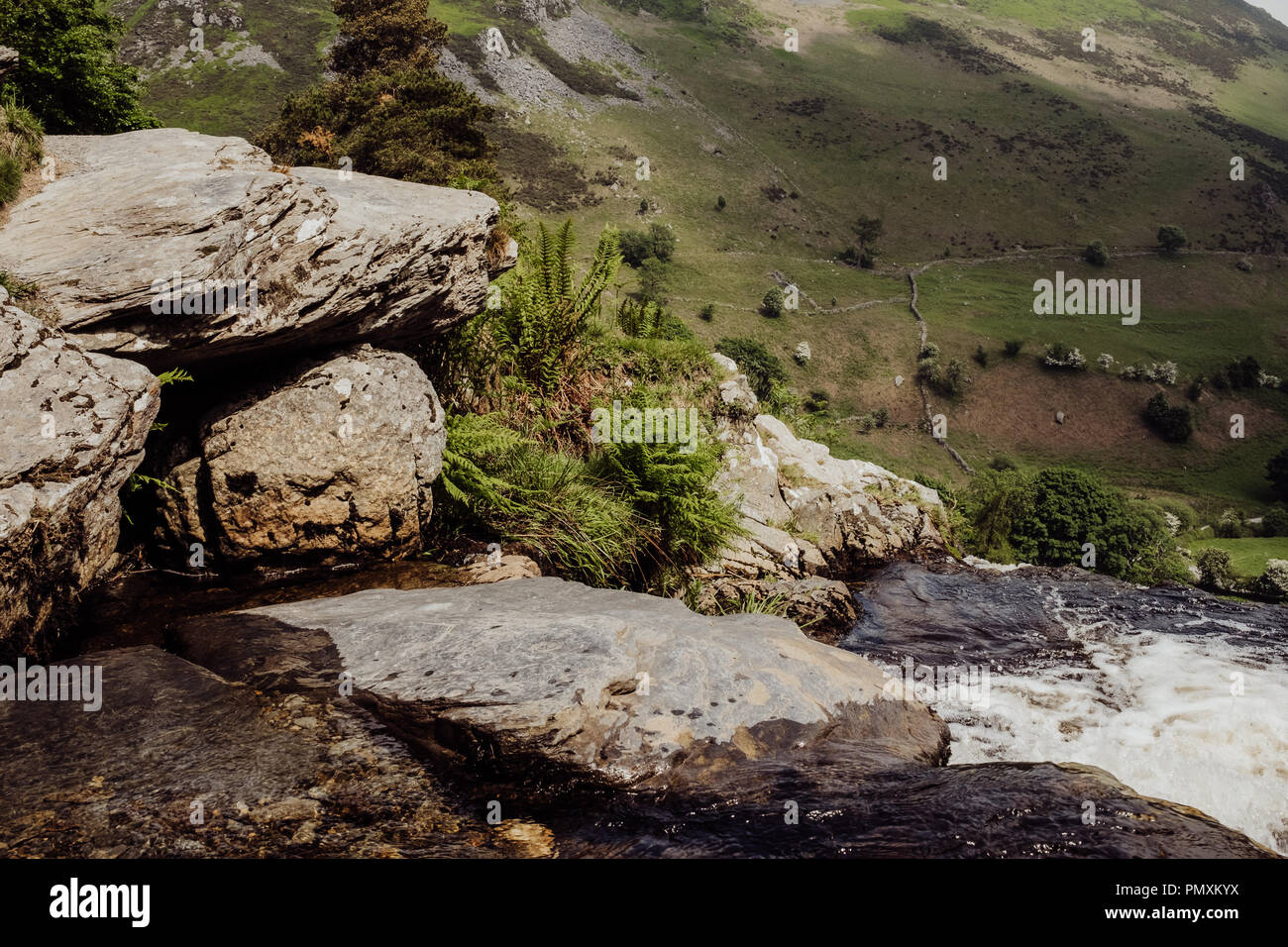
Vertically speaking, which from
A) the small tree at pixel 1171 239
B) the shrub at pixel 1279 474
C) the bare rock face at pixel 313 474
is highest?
the small tree at pixel 1171 239

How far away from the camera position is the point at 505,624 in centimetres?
525

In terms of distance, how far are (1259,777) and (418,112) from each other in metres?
18.9

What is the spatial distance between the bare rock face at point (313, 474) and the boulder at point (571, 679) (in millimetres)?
1204

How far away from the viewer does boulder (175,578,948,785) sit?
13.9 feet

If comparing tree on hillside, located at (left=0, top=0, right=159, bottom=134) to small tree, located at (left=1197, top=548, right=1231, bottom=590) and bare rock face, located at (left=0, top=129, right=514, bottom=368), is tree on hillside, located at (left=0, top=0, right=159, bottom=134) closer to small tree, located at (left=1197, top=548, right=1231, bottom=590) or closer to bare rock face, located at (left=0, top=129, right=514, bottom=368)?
bare rock face, located at (left=0, top=129, right=514, bottom=368)

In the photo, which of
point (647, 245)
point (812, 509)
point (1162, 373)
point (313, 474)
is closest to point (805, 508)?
point (812, 509)

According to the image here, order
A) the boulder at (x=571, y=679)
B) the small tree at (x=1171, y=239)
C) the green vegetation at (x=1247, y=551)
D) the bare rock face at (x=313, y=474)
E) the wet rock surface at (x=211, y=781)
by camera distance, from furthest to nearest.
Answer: the small tree at (x=1171, y=239) < the green vegetation at (x=1247, y=551) < the bare rock face at (x=313, y=474) < the boulder at (x=571, y=679) < the wet rock surface at (x=211, y=781)

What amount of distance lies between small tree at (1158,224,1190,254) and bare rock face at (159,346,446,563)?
10821 cm

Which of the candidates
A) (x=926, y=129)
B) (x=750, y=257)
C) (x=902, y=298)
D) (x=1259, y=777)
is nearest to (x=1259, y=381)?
(x=902, y=298)

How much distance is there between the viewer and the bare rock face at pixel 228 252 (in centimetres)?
597

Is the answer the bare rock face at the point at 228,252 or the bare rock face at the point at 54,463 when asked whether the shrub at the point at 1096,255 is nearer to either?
the bare rock face at the point at 228,252

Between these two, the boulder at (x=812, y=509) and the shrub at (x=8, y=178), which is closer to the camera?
the shrub at (x=8, y=178)

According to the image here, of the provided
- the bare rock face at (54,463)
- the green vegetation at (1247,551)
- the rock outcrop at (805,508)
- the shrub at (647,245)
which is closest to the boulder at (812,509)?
the rock outcrop at (805,508)

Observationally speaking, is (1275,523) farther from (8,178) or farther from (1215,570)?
(8,178)
